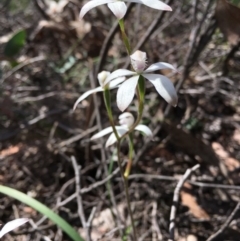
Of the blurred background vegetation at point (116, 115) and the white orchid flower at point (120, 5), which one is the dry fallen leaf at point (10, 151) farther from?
the white orchid flower at point (120, 5)

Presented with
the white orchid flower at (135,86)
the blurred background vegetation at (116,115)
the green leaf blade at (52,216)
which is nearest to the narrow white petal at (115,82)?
the white orchid flower at (135,86)

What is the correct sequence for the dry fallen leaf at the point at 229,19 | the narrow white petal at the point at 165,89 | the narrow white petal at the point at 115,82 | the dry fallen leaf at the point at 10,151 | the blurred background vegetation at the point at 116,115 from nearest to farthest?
the narrow white petal at the point at 165,89
the narrow white petal at the point at 115,82
the dry fallen leaf at the point at 229,19
the blurred background vegetation at the point at 116,115
the dry fallen leaf at the point at 10,151

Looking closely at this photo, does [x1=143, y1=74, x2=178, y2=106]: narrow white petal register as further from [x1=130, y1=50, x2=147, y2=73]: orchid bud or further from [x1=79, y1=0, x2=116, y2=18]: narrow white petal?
[x1=79, y1=0, x2=116, y2=18]: narrow white petal

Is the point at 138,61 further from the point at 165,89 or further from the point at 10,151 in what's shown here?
the point at 10,151

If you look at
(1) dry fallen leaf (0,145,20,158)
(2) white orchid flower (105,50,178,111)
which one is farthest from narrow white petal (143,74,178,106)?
(1) dry fallen leaf (0,145,20,158)

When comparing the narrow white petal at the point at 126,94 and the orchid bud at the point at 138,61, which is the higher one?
the orchid bud at the point at 138,61

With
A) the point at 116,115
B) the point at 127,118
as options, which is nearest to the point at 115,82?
the point at 127,118
